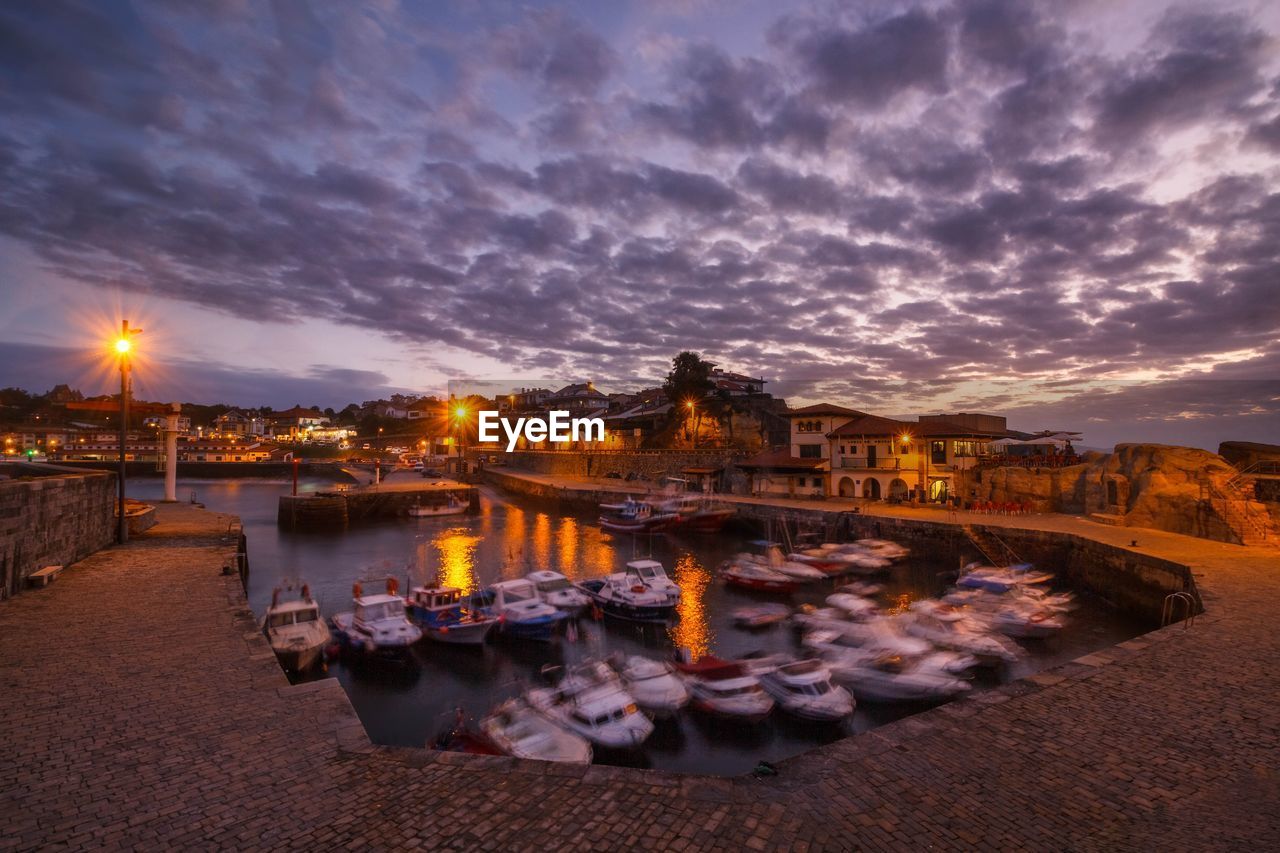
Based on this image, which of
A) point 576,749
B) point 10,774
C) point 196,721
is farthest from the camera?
point 576,749

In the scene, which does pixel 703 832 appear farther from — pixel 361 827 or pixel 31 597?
pixel 31 597

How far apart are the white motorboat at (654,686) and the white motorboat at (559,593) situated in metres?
6.10

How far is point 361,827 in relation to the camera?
21.6ft

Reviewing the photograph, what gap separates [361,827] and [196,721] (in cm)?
424

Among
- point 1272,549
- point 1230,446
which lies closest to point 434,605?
point 1272,549

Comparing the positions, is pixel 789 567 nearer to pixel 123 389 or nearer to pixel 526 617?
pixel 526 617

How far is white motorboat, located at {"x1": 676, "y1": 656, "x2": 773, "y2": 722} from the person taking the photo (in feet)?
45.7

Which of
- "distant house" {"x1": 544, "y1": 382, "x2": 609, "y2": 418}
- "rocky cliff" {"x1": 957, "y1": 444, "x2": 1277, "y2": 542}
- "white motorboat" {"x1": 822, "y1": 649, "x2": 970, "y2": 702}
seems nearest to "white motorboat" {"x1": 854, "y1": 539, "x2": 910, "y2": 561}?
"rocky cliff" {"x1": 957, "y1": 444, "x2": 1277, "y2": 542}

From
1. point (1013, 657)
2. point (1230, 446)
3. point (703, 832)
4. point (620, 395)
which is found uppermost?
point (620, 395)

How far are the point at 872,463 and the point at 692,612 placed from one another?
2640cm

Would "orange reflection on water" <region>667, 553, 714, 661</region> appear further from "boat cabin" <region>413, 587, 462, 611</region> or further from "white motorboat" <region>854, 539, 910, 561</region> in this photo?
"white motorboat" <region>854, 539, 910, 561</region>

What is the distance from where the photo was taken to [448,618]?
2006 cm

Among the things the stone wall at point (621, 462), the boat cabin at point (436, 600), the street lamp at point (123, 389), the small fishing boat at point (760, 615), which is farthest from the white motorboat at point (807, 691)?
the stone wall at point (621, 462)

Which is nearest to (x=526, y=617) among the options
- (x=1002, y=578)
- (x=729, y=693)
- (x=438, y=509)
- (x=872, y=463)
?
(x=729, y=693)
